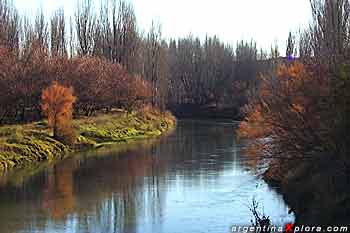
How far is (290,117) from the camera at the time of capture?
1557cm

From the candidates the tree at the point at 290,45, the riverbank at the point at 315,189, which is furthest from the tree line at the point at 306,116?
the tree at the point at 290,45

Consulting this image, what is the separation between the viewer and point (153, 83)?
53.5 m

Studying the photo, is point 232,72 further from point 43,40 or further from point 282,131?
point 282,131

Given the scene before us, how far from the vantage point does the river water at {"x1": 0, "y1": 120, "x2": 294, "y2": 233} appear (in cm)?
1547

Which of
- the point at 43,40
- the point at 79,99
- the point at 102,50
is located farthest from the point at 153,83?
the point at 79,99

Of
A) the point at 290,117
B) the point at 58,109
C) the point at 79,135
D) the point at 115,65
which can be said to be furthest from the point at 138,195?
the point at 115,65

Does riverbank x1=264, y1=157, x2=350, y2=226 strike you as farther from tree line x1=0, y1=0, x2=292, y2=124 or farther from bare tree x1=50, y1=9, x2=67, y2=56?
bare tree x1=50, y1=9, x2=67, y2=56

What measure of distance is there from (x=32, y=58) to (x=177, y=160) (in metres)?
12.7

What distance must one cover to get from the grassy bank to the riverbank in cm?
1254

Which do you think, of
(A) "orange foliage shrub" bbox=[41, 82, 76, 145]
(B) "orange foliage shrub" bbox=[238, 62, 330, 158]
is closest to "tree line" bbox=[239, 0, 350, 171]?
(B) "orange foliage shrub" bbox=[238, 62, 330, 158]

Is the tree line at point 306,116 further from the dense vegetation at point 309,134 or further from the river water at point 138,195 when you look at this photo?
the river water at point 138,195

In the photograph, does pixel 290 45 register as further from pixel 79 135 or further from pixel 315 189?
pixel 315 189

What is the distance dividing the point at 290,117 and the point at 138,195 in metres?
6.20

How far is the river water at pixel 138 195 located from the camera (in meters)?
15.5
